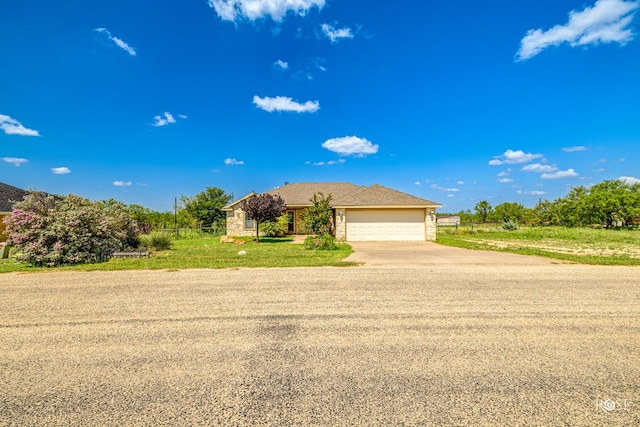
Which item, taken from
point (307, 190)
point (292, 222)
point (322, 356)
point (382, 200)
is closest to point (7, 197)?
point (292, 222)

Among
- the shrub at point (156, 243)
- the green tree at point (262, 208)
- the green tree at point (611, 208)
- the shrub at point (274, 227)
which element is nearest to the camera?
the shrub at point (156, 243)

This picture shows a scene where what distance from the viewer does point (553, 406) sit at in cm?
254

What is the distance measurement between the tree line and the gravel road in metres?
29.6

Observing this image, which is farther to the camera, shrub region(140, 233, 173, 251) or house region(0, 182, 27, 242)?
house region(0, 182, 27, 242)

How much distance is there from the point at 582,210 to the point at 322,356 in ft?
142

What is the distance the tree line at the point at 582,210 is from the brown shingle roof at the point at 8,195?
37.3 m

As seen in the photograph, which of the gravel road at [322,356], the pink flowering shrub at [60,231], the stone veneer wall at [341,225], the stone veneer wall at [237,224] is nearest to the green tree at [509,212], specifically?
the stone veneer wall at [341,225]

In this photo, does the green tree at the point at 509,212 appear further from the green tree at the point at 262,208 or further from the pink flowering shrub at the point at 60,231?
the pink flowering shrub at the point at 60,231

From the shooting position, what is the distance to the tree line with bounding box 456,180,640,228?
103ft

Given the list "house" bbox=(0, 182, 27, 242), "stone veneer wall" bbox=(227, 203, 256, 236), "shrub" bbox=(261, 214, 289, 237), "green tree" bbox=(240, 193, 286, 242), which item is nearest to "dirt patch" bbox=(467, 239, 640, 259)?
"green tree" bbox=(240, 193, 286, 242)

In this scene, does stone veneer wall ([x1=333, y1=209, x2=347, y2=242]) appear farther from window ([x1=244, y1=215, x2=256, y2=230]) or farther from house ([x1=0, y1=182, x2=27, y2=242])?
house ([x1=0, y1=182, x2=27, y2=242])

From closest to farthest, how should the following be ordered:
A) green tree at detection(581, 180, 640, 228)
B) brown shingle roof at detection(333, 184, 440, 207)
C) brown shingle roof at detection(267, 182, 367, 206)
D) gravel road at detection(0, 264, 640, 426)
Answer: gravel road at detection(0, 264, 640, 426) → brown shingle roof at detection(333, 184, 440, 207) → brown shingle roof at detection(267, 182, 367, 206) → green tree at detection(581, 180, 640, 228)

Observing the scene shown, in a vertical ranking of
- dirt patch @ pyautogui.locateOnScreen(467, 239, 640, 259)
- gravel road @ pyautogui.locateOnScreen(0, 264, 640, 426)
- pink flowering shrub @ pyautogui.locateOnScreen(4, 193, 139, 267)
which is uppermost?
pink flowering shrub @ pyautogui.locateOnScreen(4, 193, 139, 267)

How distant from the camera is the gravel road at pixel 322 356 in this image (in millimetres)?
2502
